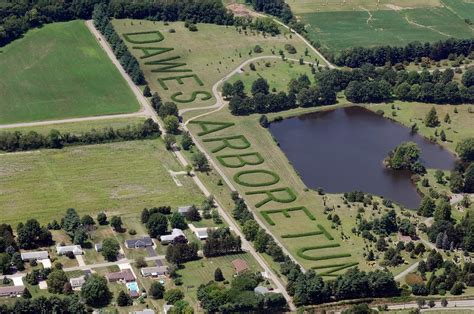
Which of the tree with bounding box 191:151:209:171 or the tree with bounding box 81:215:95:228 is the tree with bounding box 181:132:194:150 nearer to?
the tree with bounding box 191:151:209:171

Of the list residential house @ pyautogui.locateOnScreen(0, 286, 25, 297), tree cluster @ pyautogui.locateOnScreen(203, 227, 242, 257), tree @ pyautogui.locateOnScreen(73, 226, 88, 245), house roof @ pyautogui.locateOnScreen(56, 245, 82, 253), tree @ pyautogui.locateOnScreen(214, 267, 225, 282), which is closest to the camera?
residential house @ pyautogui.locateOnScreen(0, 286, 25, 297)

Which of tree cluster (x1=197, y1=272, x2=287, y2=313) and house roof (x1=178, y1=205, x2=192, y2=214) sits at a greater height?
tree cluster (x1=197, y1=272, x2=287, y2=313)

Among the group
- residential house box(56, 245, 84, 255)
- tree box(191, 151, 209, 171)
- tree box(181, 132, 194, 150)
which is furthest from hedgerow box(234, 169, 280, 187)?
residential house box(56, 245, 84, 255)

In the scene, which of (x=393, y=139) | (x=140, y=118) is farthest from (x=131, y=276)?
(x=393, y=139)

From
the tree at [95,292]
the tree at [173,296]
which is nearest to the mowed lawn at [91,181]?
the tree at [95,292]

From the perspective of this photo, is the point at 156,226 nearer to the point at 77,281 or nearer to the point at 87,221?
the point at 87,221

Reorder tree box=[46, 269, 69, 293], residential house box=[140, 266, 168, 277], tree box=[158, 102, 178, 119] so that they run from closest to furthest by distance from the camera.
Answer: tree box=[46, 269, 69, 293]
residential house box=[140, 266, 168, 277]
tree box=[158, 102, 178, 119]
